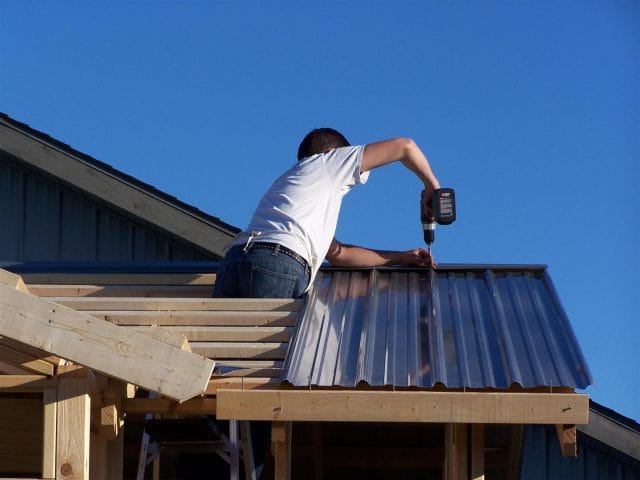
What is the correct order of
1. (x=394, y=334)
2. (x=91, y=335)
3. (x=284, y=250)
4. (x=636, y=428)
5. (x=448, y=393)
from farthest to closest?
(x=636, y=428) → (x=284, y=250) → (x=394, y=334) → (x=448, y=393) → (x=91, y=335)

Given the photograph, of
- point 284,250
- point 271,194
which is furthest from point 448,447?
point 271,194

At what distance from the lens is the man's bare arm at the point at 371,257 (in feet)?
26.0

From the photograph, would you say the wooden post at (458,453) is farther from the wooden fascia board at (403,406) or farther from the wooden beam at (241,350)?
the wooden beam at (241,350)

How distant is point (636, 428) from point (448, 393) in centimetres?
482

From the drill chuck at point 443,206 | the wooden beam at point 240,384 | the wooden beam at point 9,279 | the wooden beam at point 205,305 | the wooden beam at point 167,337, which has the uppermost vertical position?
the drill chuck at point 443,206

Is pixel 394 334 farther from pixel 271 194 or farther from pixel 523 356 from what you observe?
pixel 271 194

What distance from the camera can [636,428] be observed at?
10.0 metres

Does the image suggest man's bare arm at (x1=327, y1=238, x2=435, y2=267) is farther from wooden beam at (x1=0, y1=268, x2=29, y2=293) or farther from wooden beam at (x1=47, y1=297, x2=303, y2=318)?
wooden beam at (x1=0, y1=268, x2=29, y2=293)

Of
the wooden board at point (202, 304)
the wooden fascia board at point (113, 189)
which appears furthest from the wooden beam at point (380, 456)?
the wooden board at point (202, 304)

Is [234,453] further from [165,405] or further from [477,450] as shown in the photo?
[477,450]

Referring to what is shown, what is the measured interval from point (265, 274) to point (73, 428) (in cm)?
182

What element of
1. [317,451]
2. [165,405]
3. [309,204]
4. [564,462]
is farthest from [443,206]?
[564,462]

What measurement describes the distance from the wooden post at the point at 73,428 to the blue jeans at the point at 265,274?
163cm

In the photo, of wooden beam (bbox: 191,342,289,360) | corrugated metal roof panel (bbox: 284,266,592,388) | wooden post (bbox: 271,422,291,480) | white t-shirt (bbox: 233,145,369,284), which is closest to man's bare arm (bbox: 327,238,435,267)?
corrugated metal roof panel (bbox: 284,266,592,388)
